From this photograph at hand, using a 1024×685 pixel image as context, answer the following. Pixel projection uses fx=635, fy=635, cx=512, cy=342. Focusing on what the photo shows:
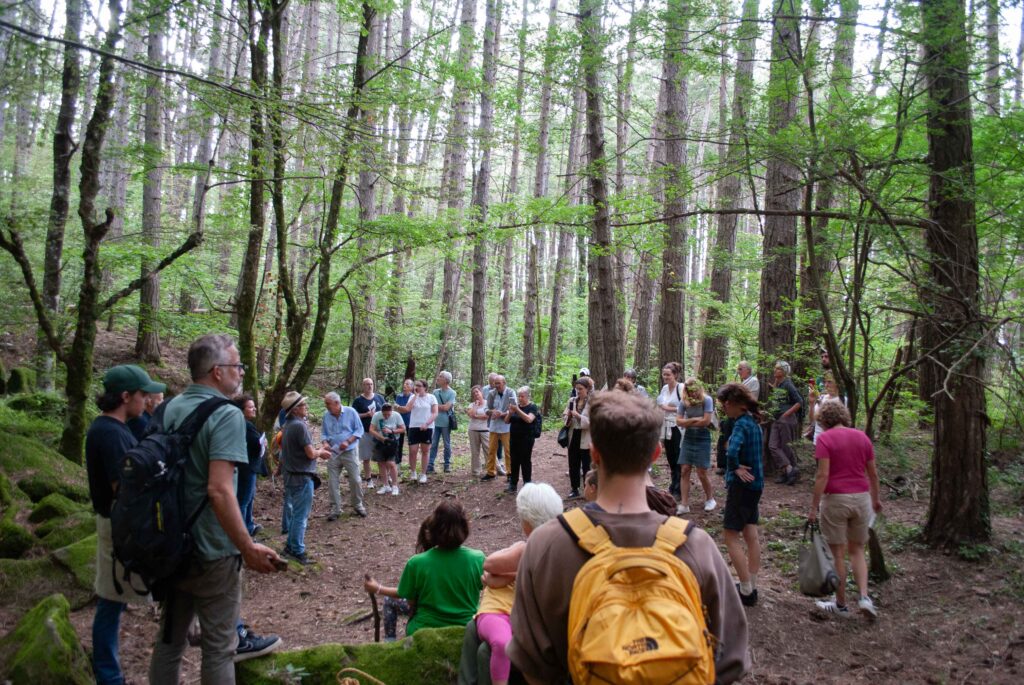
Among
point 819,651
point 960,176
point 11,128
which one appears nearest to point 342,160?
point 960,176

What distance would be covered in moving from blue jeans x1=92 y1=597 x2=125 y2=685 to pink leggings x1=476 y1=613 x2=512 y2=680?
2.09 metres

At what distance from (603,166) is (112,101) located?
5648 millimetres

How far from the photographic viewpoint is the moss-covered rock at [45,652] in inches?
139

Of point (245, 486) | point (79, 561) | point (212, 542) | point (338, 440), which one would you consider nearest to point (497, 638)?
point (212, 542)

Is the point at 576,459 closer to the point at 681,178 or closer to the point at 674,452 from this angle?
the point at 674,452

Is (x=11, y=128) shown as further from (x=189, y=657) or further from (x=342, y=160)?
(x=189, y=657)

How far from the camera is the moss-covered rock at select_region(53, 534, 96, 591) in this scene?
5.30m

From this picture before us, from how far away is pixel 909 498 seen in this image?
7996 mm

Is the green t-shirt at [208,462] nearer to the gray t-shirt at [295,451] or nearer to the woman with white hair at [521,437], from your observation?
the gray t-shirt at [295,451]

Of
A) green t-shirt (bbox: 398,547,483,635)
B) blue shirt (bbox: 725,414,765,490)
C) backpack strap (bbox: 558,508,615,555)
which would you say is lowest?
green t-shirt (bbox: 398,547,483,635)

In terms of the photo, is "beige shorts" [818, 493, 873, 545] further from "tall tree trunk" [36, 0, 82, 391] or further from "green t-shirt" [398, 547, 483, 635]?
"tall tree trunk" [36, 0, 82, 391]

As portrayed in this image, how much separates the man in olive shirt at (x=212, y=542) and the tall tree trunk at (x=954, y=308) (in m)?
5.71

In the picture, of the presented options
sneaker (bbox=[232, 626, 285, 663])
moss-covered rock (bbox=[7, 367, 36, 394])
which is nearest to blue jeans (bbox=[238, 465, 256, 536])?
sneaker (bbox=[232, 626, 285, 663])

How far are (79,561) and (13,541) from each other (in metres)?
0.92
